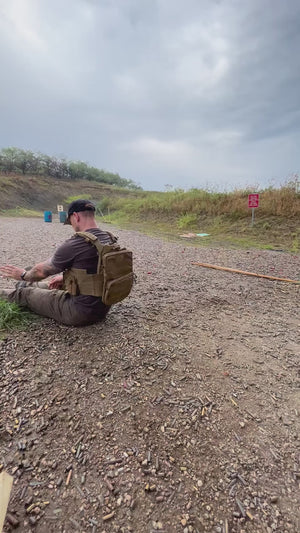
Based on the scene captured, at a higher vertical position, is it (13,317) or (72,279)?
(72,279)

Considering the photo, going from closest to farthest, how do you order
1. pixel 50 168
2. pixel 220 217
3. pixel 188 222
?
pixel 220 217, pixel 188 222, pixel 50 168

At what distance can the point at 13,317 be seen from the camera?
301 cm

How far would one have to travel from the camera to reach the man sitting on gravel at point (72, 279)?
2.61 metres

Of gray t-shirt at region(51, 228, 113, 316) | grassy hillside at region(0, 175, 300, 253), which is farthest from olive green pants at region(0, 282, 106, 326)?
grassy hillside at region(0, 175, 300, 253)

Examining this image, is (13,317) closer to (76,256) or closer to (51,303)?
(51,303)

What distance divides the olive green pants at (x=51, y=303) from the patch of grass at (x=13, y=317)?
0.25ft

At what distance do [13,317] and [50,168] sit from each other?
111ft

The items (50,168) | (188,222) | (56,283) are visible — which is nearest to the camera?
(56,283)

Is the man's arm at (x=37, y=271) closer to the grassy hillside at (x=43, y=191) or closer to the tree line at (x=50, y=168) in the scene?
the grassy hillside at (x=43, y=191)

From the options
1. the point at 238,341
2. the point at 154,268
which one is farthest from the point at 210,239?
the point at 238,341

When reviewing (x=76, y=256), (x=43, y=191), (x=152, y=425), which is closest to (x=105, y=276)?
(x=76, y=256)

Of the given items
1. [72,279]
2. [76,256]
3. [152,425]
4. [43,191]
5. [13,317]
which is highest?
[43,191]

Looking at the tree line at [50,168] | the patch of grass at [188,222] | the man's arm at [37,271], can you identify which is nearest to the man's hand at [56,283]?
the man's arm at [37,271]

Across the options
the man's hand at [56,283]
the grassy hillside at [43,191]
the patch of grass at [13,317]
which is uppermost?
the grassy hillside at [43,191]
